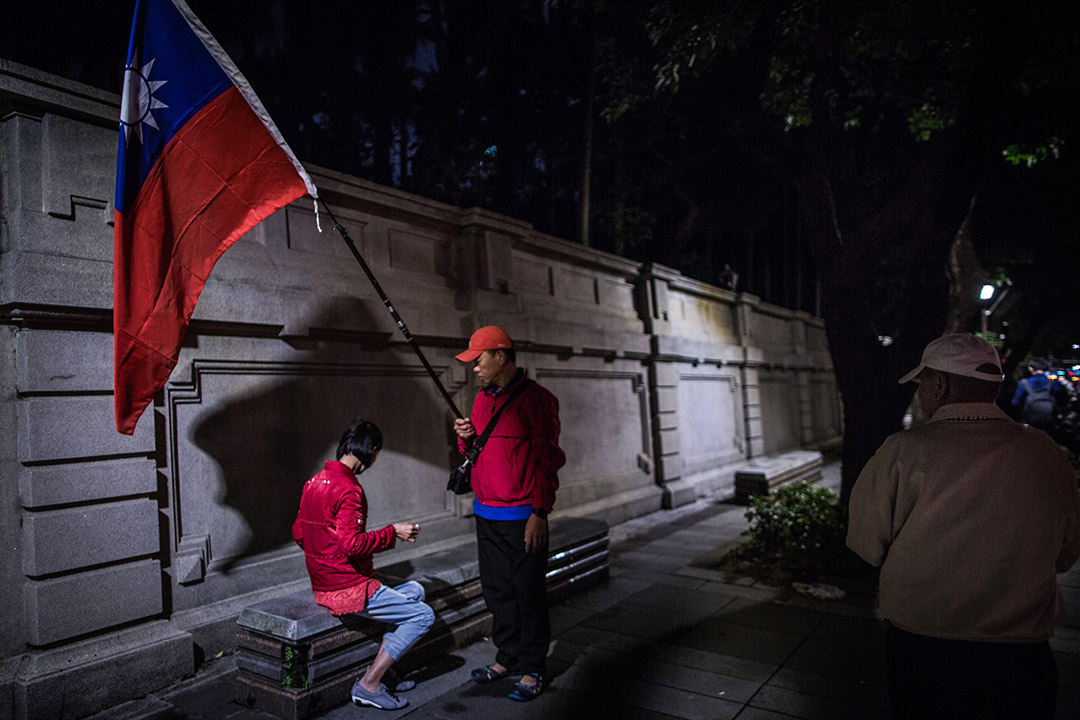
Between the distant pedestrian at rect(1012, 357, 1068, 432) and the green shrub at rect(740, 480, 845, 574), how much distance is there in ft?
30.1

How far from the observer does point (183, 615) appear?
4480 millimetres

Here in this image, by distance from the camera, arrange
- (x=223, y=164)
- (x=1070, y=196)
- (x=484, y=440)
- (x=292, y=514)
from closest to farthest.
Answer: (x=223, y=164) < (x=484, y=440) < (x=292, y=514) < (x=1070, y=196)

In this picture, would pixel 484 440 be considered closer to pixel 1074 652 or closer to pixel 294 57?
pixel 1074 652

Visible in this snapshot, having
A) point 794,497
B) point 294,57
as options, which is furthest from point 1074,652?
point 294,57

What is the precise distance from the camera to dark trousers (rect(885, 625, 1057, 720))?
198cm

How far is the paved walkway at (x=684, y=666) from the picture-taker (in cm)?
370

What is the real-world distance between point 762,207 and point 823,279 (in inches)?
559

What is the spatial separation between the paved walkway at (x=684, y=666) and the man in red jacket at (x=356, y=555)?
377 mm

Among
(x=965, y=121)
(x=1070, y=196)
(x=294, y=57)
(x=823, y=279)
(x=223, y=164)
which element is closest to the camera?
(x=223, y=164)

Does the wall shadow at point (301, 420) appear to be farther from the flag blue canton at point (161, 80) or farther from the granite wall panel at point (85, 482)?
the flag blue canton at point (161, 80)

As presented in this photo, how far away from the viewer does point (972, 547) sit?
2.02 m

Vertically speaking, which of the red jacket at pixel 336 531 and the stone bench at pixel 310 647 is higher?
the red jacket at pixel 336 531

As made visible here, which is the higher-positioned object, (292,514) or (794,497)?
(292,514)

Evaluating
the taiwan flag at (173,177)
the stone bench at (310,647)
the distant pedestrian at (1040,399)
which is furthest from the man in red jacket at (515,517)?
the distant pedestrian at (1040,399)
